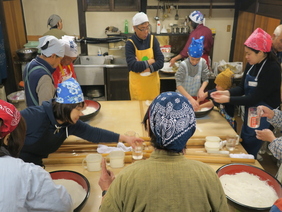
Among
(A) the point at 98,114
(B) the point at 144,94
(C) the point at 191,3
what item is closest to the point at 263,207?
(A) the point at 98,114

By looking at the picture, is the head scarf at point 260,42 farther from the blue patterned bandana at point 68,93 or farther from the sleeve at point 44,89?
the sleeve at point 44,89

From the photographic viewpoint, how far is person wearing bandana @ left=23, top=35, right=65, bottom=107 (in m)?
2.00

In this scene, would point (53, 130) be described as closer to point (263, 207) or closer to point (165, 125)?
point (165, 125)

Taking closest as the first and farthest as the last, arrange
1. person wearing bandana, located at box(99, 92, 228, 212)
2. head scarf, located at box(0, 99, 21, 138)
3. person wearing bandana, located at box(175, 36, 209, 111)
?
person wearing bandana, located at box(99, 92, 228, 212) → head scarf, located at box(0, 99, 21, 138) → person wearing bandana, located at box(175, 36, 209, 111)

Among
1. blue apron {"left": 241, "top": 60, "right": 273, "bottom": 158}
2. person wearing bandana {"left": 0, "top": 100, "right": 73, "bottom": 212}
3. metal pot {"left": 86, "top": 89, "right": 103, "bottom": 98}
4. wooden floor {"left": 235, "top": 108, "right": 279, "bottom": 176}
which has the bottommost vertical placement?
wooden floor {"left": 235, "top": 108, "right": 279, "bottom": 176}

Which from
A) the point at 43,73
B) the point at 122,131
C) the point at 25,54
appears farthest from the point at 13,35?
the point at 122,131

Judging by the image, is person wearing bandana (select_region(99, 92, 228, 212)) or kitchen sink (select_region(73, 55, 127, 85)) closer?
person wearing bandana (select_region(99, 92, 228, 212))

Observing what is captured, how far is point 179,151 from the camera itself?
38.4 inches

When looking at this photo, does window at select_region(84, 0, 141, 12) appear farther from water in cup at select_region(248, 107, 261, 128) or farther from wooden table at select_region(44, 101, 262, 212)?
water in cup at select_region(248, 107, 261, 128)


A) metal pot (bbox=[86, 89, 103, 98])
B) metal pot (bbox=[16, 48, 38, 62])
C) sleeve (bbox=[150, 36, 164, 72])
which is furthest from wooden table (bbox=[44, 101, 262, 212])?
metal pot (bbox=[16, 48, 38, 62])

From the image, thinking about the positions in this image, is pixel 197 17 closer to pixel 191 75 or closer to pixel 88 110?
pixel 191 75

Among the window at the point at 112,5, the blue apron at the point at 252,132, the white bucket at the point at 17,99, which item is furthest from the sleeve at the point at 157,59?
the white bucket at the point at 17,99

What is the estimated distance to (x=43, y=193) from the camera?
1033 mm

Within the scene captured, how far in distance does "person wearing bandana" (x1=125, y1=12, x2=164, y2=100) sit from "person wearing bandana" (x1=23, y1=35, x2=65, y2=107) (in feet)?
3.11
